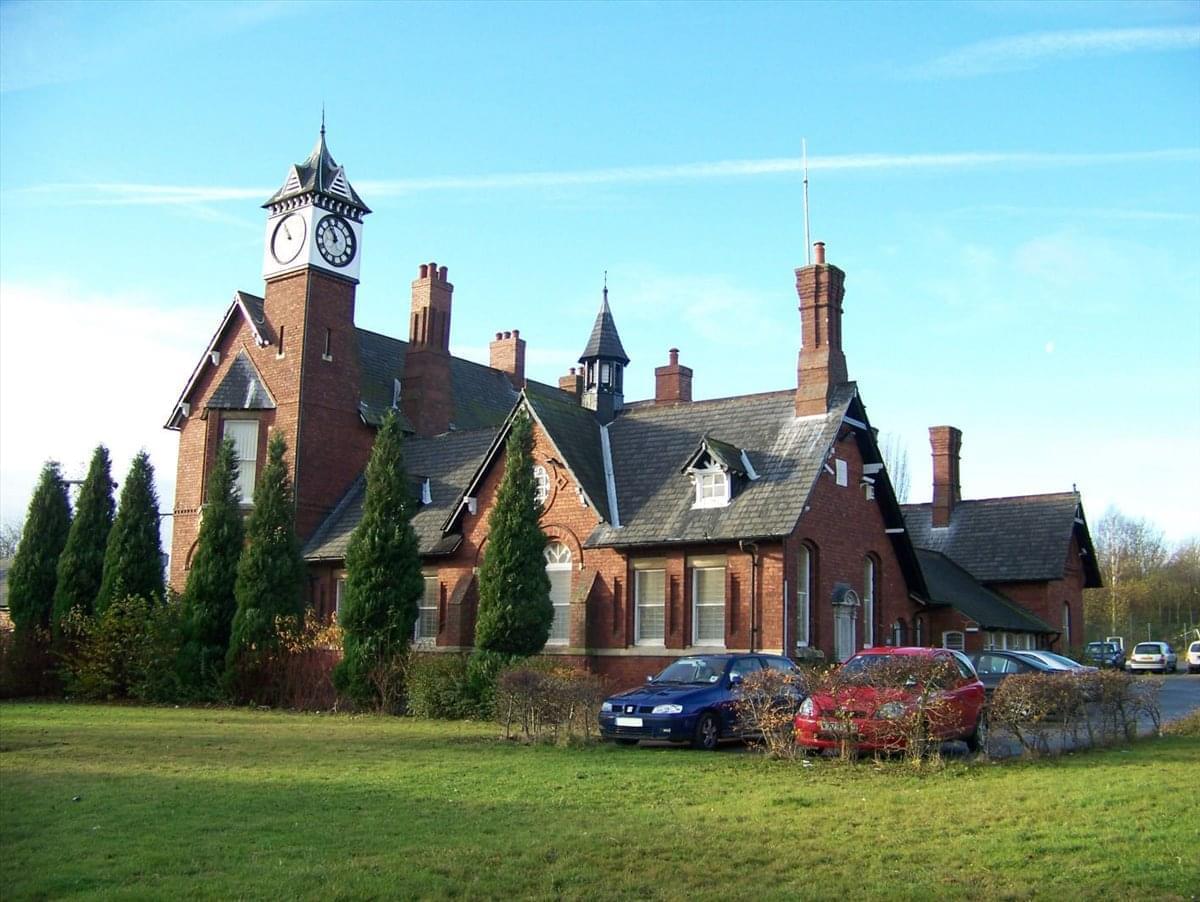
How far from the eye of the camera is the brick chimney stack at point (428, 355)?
3878 centimetres

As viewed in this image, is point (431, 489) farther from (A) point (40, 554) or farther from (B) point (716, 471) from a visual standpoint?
(A) point (40, 554)

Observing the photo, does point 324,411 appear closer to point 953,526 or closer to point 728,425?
point 728,425

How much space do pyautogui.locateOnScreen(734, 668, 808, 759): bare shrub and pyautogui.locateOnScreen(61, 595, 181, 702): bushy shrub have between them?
1788cm

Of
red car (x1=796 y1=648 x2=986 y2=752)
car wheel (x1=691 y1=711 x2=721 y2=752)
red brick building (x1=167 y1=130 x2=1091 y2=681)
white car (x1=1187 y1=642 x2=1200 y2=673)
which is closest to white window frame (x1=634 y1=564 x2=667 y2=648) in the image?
red brick building (x1=167 y1=130 x2=1091 y2=681)

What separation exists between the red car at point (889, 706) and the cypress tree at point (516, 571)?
10909 mm

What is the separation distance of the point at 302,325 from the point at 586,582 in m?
13.0

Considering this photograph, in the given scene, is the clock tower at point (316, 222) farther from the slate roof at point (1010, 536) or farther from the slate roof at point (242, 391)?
the slate roof at point (1010, 536)

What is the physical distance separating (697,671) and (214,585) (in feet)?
50.3

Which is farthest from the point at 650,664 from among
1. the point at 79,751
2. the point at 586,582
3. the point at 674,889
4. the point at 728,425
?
the point at 674,889

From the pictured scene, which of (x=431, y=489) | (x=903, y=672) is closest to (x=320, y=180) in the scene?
(x=431, y=489)

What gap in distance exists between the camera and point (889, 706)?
49.9 feet

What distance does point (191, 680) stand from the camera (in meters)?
29.6

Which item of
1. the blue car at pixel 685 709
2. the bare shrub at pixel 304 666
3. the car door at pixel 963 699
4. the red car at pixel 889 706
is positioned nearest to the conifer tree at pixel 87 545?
the bare shrub at pixel 304 666

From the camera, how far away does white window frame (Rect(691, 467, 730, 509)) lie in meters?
28.1
